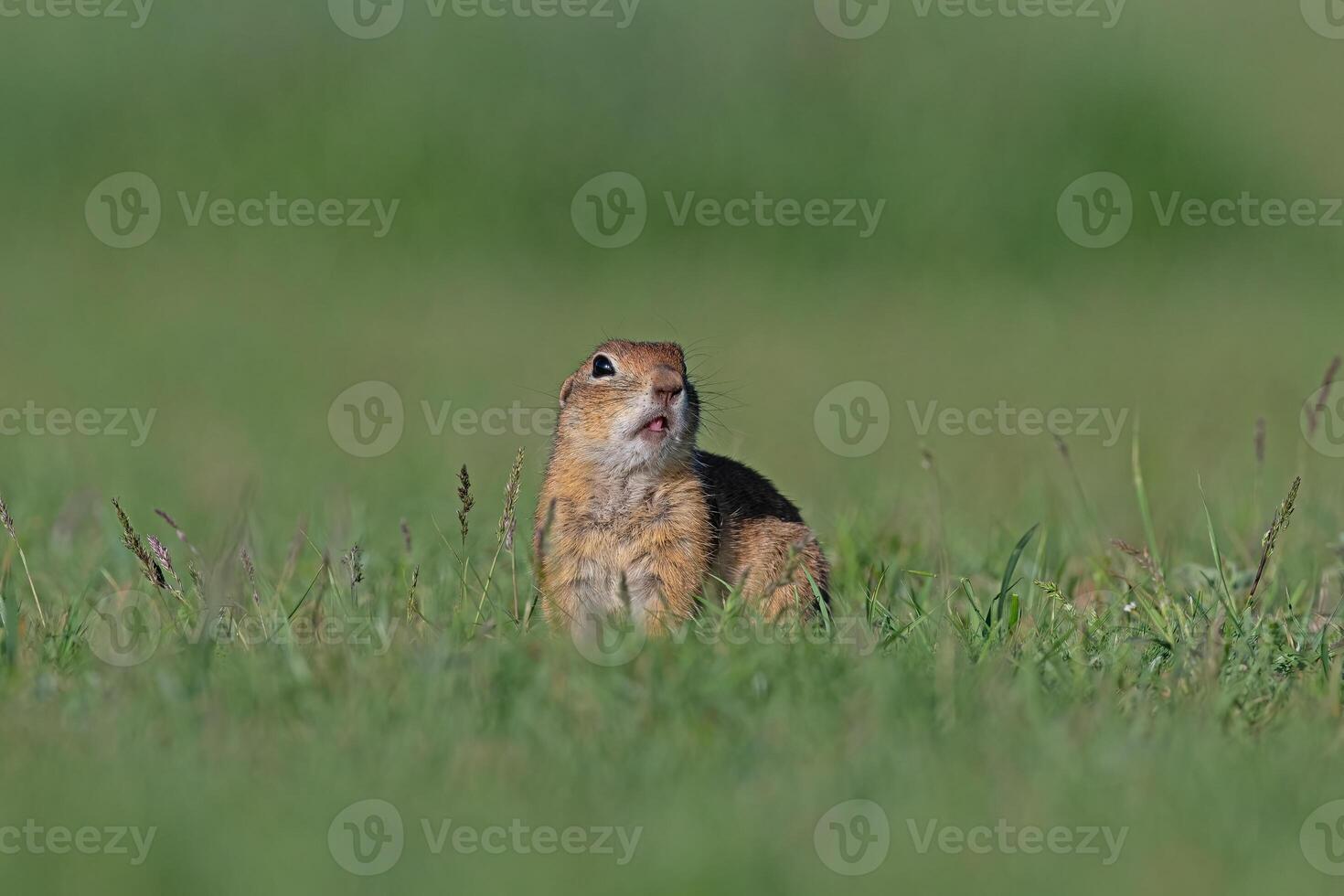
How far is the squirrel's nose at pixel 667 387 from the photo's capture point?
5.48 metres

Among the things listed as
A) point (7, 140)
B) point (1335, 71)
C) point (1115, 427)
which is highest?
point (1335, 71)

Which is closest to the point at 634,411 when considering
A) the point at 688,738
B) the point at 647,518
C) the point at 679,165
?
the point at 647,518

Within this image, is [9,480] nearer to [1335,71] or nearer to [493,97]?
[493,97]

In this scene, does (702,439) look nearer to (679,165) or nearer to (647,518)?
(647,518)

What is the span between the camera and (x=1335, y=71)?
15.9 meters

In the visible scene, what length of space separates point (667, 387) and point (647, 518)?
419mm

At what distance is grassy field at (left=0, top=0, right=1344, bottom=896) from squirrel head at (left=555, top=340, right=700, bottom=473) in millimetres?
489

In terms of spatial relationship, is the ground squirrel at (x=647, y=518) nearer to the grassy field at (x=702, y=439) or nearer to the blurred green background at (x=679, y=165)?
the grassy field at (x=702, y=439)

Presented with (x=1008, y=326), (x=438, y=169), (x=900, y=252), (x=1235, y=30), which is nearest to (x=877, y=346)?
(x=1008, y=326)

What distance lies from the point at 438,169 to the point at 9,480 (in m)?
7.32

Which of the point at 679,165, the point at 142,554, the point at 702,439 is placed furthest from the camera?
the point at 679,165

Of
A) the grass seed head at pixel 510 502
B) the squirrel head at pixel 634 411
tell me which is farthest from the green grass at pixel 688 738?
the squirrel head at pixel 634 411

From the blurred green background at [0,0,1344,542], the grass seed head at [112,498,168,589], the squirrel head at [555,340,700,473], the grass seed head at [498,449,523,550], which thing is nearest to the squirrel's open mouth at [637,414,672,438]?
the squirrel head at [555,340,700,473]

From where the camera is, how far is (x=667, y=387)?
5480mm
